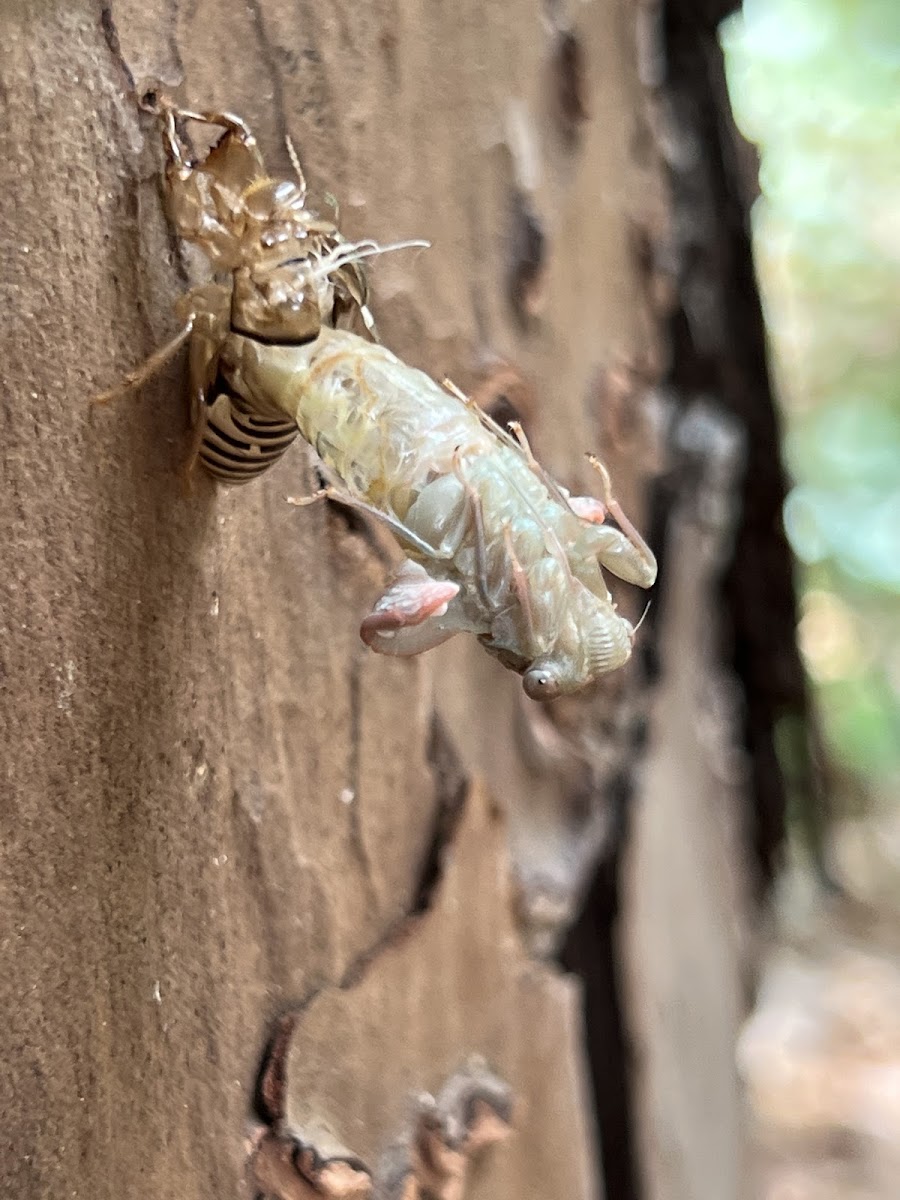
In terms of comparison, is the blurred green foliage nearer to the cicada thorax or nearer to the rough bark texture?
the rough bark texture

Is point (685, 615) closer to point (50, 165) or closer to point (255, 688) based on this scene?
point (255, 688)

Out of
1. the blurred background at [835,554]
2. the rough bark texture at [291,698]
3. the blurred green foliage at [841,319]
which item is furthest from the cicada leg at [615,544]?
the blurred green foliage at [841,319]

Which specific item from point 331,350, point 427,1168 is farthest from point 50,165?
point 427,1168

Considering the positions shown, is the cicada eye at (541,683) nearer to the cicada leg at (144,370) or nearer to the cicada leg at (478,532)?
the cicada leg at (478,532)

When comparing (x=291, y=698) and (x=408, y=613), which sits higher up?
(x=408, y=613)

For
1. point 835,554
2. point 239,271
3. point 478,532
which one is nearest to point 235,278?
point 239,271

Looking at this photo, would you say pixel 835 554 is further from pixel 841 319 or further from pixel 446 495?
pixel 446 495

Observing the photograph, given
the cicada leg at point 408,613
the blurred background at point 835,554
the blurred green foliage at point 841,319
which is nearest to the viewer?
the cicada leg at point 408,613
